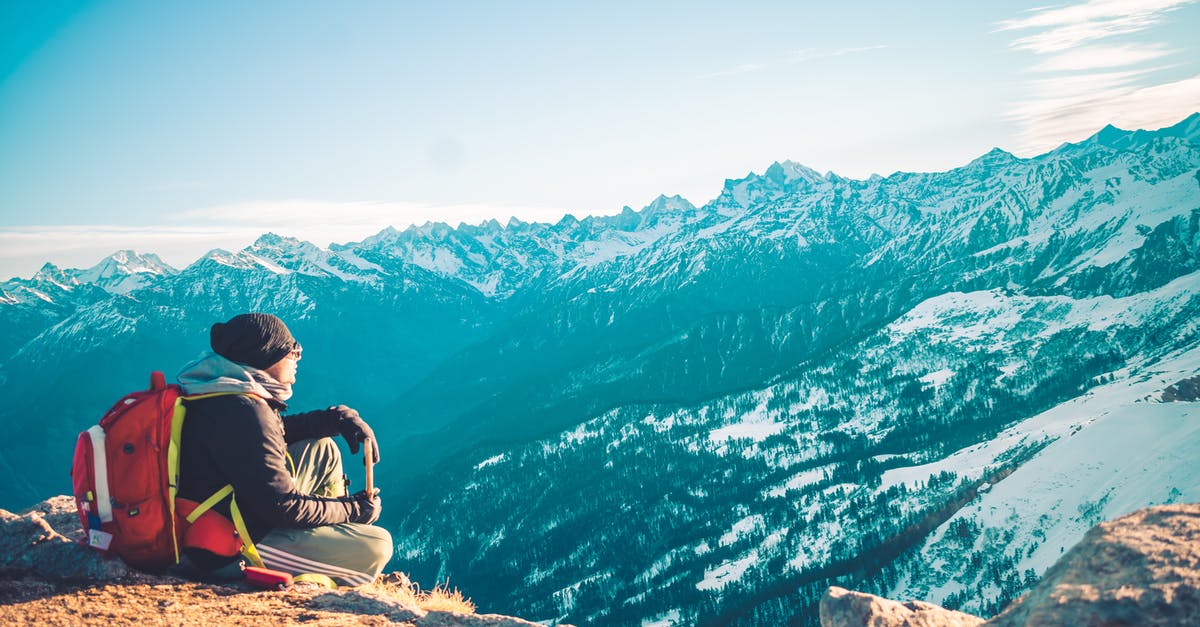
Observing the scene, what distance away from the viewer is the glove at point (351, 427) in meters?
8.45

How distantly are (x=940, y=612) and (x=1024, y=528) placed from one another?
198720 mm

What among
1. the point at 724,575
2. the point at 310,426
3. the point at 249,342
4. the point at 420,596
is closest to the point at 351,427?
the point at 310,426

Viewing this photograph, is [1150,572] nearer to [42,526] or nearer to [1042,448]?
[42,526]

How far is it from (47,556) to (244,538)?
2394 mm

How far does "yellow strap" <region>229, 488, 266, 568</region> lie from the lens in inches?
291

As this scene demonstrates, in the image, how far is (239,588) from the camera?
7.82 m

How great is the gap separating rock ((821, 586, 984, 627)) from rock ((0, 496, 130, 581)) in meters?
8.16

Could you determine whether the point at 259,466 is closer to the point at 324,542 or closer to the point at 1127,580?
the point at 324,542

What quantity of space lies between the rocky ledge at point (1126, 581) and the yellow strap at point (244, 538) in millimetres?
6767

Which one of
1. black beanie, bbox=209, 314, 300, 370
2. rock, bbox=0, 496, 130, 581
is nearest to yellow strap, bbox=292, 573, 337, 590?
rock, bbox=0, 496, 130, 581

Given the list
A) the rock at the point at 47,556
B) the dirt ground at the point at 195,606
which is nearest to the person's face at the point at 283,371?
the dirt ground at the point at 195,606

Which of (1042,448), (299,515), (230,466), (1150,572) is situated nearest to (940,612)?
(1150,572)

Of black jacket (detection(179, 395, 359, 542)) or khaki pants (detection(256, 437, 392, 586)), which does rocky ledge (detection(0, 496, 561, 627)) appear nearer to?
khaki pants (detection(256, 437, 392, 586))

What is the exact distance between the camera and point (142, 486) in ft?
23.2
